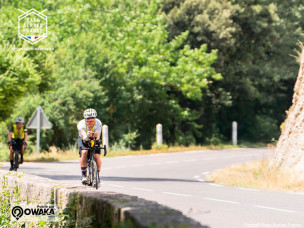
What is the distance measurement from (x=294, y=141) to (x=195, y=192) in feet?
11.4

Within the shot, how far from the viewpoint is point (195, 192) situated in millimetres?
15484

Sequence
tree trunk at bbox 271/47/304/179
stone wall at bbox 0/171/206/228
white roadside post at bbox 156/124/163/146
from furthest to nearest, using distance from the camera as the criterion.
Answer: white roadside post at bbox 156/124/163/146 → tree trunk at bbox 271/47/304/179 → stone wall at bbox 0/171/206/228

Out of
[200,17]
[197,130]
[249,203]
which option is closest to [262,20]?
[200,17]

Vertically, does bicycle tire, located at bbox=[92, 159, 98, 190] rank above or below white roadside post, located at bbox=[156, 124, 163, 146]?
below

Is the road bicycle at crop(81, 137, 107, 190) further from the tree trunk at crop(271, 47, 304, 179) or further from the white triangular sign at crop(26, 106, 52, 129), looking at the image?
the white triangular sign at crop(26, 106, 52, 129)

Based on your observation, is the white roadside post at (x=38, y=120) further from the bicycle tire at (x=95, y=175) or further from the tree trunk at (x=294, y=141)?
the bicycle tire at (x=95, y=175)

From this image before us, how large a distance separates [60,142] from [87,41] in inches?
249

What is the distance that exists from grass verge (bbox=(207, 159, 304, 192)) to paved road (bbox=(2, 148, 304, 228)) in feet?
1.79

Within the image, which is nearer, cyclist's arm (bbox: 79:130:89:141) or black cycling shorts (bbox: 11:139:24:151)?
cyclist's arm (bbox: 79:130:89:141)

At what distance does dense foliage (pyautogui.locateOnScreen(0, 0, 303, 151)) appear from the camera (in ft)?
113

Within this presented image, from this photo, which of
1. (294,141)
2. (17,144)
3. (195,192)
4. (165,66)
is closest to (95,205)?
(195,192)

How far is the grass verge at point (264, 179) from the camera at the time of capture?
16442mm

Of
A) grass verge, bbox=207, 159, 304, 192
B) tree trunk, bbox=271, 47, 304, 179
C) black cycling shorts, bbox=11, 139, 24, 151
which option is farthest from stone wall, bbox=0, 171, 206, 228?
black cycling shorts, bbox=11, 139, 24, 151

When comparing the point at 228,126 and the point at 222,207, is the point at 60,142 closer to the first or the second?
the point at 228,126
